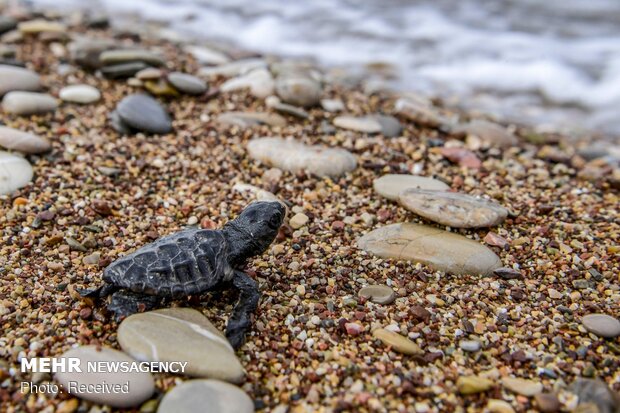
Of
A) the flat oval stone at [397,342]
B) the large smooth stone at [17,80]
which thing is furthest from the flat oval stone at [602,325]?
the large smooth stone at [17,80]

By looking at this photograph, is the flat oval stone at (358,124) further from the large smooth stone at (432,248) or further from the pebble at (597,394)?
the pebble at (597,394)

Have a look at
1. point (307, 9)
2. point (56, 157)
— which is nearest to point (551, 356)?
point (56, 157)

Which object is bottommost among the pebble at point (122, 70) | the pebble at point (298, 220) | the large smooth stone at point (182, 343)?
the large smooth stone at point (182, 343)

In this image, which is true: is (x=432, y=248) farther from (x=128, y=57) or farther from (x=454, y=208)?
(x=128, y=57)

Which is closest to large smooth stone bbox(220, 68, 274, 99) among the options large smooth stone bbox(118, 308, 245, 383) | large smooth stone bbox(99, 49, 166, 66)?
large smooth stone bbox(99, 49, 166, 66)

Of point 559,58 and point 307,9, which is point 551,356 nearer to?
point 559,58

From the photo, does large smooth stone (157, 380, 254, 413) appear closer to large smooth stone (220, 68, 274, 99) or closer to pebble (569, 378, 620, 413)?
pebble (569, 378, 620, 413)
